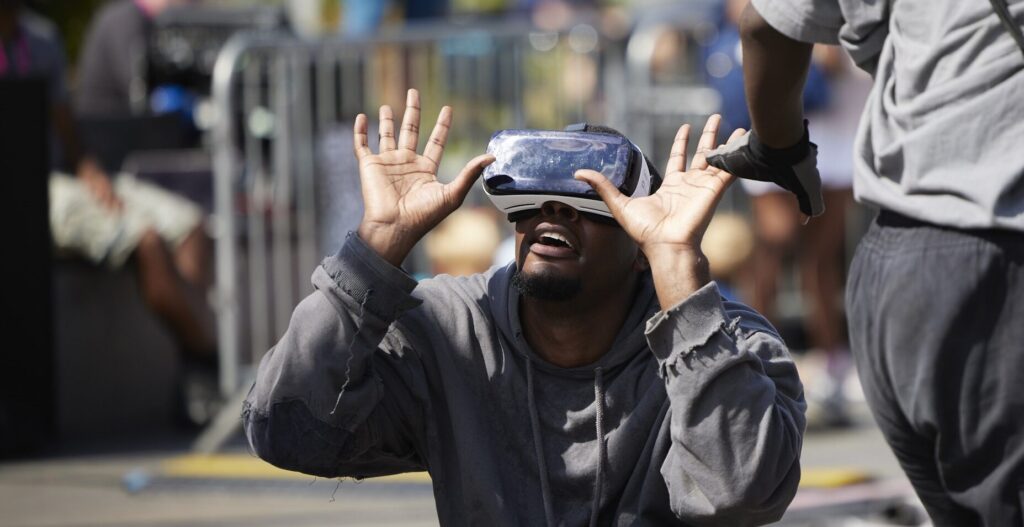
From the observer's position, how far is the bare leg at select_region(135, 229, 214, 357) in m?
7.52

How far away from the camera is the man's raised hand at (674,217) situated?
2.76 metres

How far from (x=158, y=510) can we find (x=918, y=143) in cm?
370

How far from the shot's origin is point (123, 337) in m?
7.94

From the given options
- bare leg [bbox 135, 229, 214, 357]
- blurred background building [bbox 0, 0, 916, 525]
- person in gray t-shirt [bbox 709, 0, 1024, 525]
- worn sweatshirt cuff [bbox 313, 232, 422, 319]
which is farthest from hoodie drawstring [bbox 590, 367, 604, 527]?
bare leg [bbox 135, 229, 214, 357]

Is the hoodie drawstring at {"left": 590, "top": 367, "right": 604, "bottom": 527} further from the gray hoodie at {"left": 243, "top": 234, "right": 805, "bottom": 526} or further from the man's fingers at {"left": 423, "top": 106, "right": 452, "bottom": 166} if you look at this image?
the man's fingers at {"left": 423, "top": 106, "right": 452, "bottom": 166}

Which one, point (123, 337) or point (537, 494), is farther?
point (123, 337)

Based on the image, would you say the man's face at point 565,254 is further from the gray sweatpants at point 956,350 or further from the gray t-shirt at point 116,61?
the gray t-shirt at point 116,61

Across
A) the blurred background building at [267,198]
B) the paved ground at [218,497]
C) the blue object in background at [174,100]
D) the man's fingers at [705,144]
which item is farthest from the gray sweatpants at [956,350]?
the blue object in background at [174,100]

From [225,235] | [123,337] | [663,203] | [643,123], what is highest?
[663,203]

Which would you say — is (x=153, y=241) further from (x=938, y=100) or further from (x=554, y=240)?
(x=938, y=100)

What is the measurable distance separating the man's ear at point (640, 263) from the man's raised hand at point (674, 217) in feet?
0.65

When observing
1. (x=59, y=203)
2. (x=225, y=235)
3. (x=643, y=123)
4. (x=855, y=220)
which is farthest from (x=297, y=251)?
(x=855, y=220)

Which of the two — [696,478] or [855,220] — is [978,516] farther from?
[855,220]

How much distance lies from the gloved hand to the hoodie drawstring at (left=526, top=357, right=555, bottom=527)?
1.71 feet
